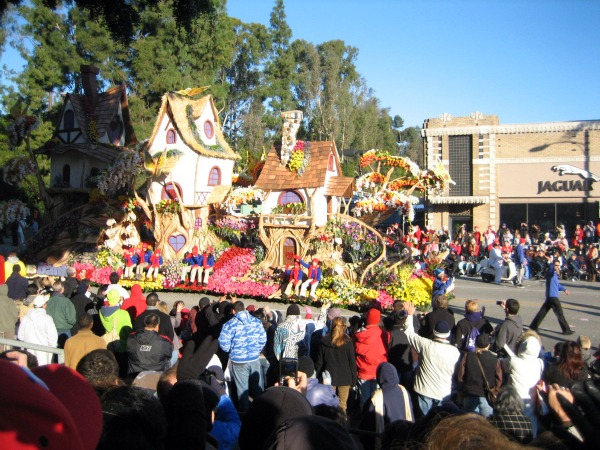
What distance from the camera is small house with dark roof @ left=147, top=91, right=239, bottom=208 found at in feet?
76.2

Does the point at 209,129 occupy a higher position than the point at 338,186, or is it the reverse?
the point at 209,129

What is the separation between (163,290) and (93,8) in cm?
1321

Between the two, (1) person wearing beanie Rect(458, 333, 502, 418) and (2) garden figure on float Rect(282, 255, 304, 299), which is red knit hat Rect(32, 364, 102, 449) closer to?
(1) person wearing beanie Rect(458, 333, 502, 418)

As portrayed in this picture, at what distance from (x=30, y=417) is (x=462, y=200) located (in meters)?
34.9

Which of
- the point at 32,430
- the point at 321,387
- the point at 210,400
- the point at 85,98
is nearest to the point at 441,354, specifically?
the point at 321,387

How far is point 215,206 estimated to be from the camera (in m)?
23.2

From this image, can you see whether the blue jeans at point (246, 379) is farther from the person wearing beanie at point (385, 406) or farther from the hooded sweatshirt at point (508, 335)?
the hooded sweatshirt at point (508, 335)

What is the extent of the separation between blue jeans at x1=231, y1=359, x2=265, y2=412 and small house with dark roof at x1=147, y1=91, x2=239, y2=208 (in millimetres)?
15620

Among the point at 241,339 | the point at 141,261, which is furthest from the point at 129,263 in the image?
the point at 241,339

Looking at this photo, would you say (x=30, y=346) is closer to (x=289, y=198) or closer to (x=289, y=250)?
(x=289, y=250)

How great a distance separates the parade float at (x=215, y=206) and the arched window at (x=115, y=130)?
0.18 ft

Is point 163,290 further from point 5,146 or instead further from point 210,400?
point 5,146

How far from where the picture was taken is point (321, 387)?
19.4 feet

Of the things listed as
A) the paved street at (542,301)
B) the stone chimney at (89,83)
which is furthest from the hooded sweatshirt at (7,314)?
the stone chimney at (89,83)
